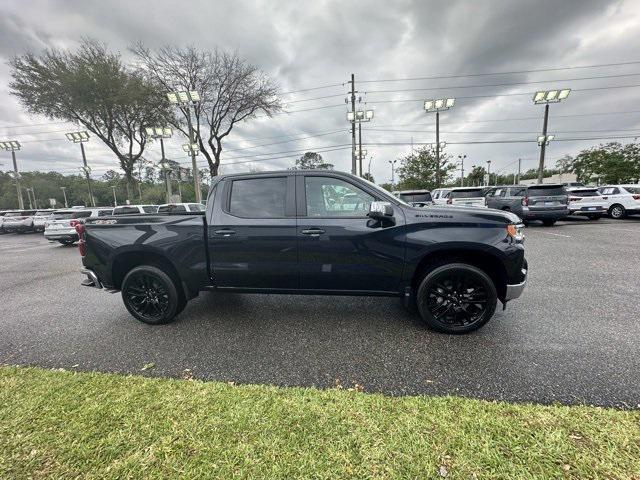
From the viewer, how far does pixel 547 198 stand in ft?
38.7

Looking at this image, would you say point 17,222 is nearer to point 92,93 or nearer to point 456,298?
point 92,93

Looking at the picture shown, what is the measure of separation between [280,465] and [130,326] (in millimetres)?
3116

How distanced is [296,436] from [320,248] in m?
1.86

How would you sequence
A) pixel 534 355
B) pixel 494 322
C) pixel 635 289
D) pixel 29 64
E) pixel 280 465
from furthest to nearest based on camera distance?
pixel 29 64, pixel 635 289, pixel 494 322, pixel 534 355, pixel 280 465

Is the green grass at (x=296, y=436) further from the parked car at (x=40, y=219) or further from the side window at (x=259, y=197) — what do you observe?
the parked car at (x=40, y=219)

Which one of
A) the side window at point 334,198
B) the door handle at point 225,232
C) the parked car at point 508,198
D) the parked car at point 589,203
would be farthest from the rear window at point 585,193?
the door handle at point 225,232

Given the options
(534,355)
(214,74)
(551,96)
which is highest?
(214,74)

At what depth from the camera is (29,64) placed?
1922cm

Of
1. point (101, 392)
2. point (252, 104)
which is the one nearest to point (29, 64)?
Answer: point (252, 104)

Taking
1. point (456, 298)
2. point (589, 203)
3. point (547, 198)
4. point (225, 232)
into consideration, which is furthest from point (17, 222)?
point (589, 203)

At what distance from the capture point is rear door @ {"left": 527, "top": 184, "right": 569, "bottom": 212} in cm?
1175

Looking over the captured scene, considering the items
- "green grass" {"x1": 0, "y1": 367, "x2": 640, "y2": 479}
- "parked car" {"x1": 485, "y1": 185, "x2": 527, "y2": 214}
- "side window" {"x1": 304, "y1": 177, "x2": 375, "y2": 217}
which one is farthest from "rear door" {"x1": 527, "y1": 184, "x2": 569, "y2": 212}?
"green grass" {"x1": 0, "y1": 367, "x2": 640, "y2": 479}

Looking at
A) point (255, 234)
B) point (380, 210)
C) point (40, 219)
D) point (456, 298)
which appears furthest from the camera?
point (40, 219)

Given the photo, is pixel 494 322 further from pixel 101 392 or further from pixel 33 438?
pixel 33 438
